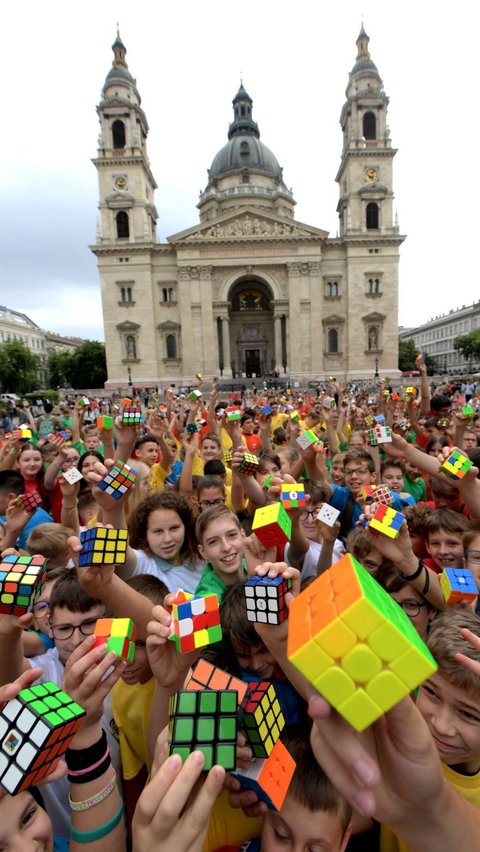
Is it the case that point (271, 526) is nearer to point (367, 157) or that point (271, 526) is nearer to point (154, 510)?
point (154, 510)

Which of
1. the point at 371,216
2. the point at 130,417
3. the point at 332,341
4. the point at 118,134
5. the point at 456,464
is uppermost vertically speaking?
the point at 118,134

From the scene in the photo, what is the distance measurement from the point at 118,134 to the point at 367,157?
2580 cm

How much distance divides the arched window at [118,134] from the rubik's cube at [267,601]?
5191 cm

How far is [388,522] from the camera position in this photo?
8.41 feet

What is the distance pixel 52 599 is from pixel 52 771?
1335 mm

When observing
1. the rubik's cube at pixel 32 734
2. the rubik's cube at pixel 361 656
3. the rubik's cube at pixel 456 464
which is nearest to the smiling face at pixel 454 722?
the rubik's cube at pixel 361 656

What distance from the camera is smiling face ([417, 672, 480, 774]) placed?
1.70 meters

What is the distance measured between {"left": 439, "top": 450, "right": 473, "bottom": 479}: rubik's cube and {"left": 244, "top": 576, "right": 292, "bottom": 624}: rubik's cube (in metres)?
2.20

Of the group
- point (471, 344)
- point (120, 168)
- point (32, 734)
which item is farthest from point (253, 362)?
point (32, 734)

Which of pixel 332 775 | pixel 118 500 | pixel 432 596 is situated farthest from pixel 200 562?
pixel 332 775

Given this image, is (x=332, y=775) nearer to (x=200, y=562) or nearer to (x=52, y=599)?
(x=52, y=599)

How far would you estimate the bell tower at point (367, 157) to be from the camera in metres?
42.3

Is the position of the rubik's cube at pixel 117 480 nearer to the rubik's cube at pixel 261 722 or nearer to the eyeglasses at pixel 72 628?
the eyeglasses at pixel 72 628

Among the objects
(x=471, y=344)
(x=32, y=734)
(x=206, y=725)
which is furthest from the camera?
(x=471, y=344)
